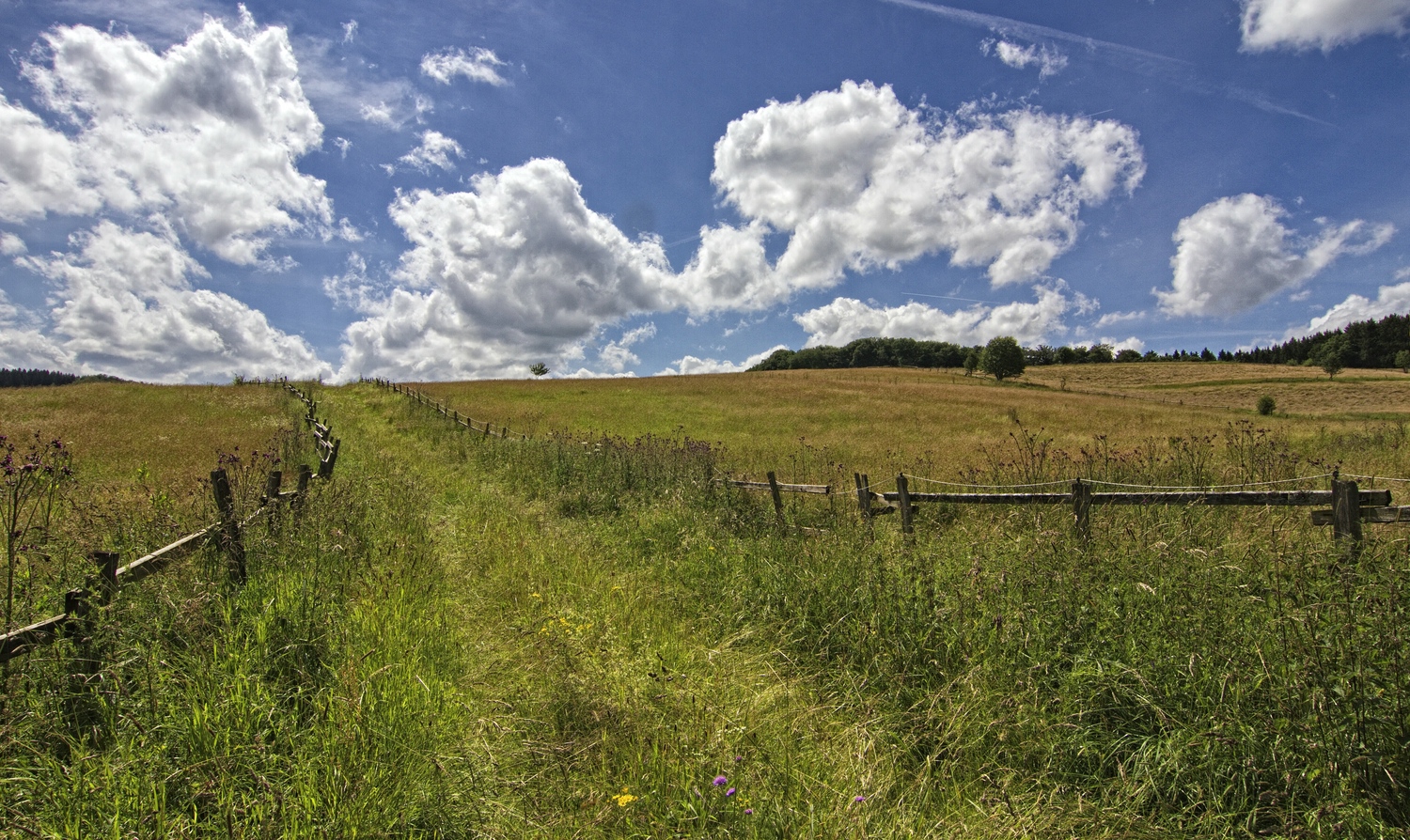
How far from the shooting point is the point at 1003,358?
241 ft

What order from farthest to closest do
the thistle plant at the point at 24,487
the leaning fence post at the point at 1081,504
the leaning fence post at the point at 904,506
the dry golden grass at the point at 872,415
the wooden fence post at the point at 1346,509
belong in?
the dry golden grass at the point at 872,415 < the leaning fence post at the point at 904,506 < the leaning fence post at the point at 1081,504 < the wooden fence post at the point at 1346,509 < the thistle plant at the point at 24,487

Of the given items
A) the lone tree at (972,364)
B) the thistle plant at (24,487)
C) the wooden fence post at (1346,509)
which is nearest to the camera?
the thistle plant at (24,487)

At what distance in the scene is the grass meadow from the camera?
296cm

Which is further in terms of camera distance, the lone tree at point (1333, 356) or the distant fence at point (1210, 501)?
the lone tree at point (1333, 356)

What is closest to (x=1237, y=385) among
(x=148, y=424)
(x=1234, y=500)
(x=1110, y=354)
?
(x=1110, y=354)

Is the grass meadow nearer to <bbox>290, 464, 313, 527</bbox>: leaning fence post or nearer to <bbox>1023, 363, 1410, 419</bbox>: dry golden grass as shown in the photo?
<bbox>290, 464, 313, 527</bbox>: leaning fence post

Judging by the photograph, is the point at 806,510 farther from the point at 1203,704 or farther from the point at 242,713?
the point at 242,713

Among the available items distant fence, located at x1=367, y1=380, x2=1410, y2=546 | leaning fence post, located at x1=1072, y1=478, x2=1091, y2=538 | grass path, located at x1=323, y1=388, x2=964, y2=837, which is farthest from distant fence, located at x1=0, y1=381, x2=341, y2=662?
leaning fence post, located at x1=1072, y1=478, x2=1091, y2=538

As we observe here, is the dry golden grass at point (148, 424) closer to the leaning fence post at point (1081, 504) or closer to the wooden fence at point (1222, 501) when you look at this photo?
the wooden fence at point (1222, 501)

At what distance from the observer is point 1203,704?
339cm

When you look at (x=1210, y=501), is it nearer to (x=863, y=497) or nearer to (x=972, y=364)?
(x=863, y=497)

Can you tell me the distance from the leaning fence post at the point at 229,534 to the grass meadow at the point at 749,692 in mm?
149

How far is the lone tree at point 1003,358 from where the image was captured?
241ft

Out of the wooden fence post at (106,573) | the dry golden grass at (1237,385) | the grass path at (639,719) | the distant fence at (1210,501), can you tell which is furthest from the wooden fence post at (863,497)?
the dry golden grass at (1237,385)
